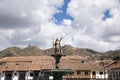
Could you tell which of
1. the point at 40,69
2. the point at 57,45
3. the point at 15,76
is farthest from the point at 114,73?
the point at 57,45

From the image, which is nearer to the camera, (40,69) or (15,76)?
(40,69)

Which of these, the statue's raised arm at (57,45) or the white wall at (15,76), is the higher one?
the statue's raised arm at (57,45)

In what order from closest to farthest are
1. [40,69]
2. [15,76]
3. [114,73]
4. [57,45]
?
[57,45], [114,73], [40,69], [15,76]

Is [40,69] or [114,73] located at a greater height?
[40,69]

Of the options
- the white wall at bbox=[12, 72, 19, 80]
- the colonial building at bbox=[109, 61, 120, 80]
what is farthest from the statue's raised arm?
the white wall at bbox=[12, 72, 19, 80]

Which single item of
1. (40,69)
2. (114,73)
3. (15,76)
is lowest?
(15,76)

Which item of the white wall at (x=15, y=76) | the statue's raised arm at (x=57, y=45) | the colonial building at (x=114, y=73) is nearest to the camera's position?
the statue's raised arm at (x=57, y=45)

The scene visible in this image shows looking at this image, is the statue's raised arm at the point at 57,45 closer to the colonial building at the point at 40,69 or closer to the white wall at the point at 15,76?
the colonial building at the point at 40,69

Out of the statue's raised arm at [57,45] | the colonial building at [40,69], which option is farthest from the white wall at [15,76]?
the statue's raised arm at [57,45]

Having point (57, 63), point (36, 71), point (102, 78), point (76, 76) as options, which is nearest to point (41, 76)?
point (36, 71)

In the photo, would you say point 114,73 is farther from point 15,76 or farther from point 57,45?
point 57,45

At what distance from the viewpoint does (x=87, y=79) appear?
74750 mm

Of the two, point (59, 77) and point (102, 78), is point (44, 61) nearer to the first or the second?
point (102, 78)

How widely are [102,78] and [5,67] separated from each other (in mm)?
24883
